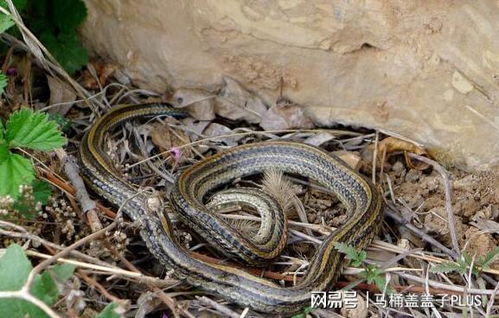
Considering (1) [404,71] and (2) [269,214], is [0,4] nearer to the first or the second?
(2) [269,214]

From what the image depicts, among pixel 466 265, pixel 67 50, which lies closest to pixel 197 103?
pixel 67 50

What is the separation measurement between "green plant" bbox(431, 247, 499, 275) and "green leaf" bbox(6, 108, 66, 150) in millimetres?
2598

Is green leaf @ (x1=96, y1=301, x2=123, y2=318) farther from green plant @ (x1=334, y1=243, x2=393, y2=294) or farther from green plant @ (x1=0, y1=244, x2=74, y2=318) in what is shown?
green plant @ (x1=334, y1=243, x2=393, y2=294)

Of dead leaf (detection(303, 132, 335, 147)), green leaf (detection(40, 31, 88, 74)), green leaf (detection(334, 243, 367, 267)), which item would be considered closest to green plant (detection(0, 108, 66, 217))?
green leaf (detection(40, 31, 88, 74))

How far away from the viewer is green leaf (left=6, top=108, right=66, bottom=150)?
4.34 meters

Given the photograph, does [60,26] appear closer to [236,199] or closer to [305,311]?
[236,199]

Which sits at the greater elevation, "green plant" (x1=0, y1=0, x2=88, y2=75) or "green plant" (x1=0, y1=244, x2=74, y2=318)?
"green plant" (x1=0, y1=0, x2=88, y2=75)

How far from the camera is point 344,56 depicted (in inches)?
223

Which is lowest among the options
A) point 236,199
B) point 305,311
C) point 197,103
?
point 305,311

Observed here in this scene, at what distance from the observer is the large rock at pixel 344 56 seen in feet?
16.9

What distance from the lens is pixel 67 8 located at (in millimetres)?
6137

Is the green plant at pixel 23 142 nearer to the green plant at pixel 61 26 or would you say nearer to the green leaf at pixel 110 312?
the green leaf at pixel 110 312

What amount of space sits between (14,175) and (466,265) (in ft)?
9.78

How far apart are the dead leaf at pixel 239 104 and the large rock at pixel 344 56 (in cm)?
8
